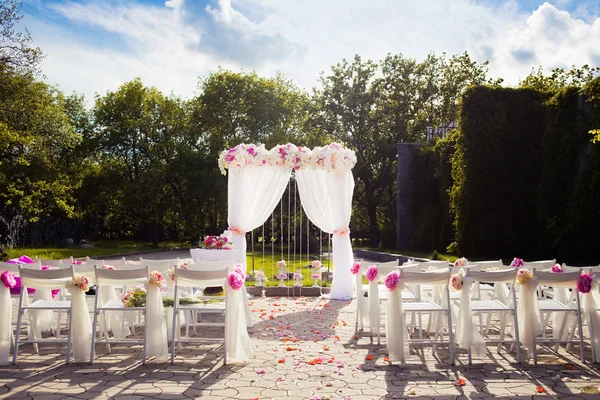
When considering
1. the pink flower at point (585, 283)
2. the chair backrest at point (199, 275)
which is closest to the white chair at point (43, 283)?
the chair backrest at point (199, 275)

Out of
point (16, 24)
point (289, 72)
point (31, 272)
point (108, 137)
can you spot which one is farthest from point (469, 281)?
point (289, 72)

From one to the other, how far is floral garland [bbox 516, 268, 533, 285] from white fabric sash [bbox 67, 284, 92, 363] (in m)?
4.19

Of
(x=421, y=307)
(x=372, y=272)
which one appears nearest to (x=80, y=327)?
(x=372, y=272)

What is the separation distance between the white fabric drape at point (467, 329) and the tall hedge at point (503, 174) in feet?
38.5

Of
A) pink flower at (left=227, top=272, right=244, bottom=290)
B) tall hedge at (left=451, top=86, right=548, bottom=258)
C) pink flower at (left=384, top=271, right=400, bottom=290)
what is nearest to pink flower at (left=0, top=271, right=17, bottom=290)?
pink flower at (left=227, top=272, right=244, bottom=290)

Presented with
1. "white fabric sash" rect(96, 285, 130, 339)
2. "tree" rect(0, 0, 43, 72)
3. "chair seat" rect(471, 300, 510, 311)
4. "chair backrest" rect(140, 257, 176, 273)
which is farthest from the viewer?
"tree" rect(0, 0, 43, 72)

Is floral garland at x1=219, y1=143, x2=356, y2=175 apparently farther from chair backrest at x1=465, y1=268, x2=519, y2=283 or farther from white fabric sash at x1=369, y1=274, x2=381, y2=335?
chair backrest at x1=465, y1=268, x2=519, y2=283

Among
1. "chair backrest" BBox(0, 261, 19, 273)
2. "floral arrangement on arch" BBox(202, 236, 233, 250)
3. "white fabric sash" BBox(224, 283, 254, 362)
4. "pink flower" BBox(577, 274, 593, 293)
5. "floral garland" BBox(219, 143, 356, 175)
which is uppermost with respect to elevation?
"floral garland" BBox(219, 143, 356, 175)

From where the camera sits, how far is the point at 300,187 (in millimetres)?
10156

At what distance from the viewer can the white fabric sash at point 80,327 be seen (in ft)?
17.1

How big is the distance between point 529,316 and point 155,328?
361cm

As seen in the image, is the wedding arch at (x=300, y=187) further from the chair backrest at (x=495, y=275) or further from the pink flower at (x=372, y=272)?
the chair backrest at (x=495, y=275)

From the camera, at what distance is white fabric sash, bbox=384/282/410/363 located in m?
5.22

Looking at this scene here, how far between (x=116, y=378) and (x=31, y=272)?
1428mm
